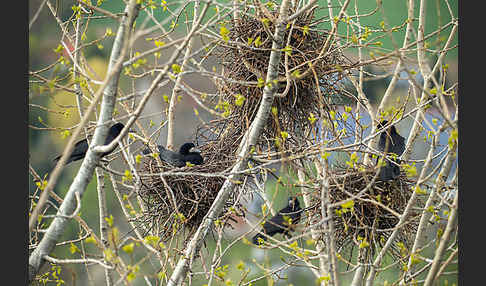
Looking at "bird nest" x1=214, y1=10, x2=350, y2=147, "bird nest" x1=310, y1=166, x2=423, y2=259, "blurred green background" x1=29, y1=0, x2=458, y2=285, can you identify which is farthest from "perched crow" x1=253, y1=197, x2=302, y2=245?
"blurred green background" x1=29, y1=0, x2=458, y2=285

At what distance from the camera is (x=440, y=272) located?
55.2 inches

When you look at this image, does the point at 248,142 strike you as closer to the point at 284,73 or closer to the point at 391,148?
the point at 284,73

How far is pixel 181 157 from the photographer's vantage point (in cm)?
218

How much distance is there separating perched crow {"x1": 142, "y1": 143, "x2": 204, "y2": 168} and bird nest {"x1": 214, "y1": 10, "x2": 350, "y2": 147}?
0.23m

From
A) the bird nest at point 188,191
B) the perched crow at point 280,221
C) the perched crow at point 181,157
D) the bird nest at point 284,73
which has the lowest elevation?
the perched crow at point 280,221

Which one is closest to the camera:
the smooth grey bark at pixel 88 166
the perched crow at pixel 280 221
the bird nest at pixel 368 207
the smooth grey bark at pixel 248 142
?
the smooth grey bark at pixel 88 166

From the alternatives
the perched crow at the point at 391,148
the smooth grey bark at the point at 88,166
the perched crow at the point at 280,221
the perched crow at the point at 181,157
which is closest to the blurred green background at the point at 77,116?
the perched crow at the point at 280,221

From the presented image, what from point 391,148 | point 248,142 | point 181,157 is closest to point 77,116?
point 181,157

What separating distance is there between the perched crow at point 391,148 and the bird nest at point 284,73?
0.80 ft

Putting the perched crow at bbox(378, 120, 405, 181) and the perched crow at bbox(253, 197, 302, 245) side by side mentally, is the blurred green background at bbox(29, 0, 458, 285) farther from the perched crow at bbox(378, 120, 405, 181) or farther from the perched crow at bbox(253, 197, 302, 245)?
the perched crow at bbox(378, 120, 405, 181)

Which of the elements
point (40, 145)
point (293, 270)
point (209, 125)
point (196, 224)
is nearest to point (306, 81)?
point (209, 125)

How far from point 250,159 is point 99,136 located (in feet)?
1.85

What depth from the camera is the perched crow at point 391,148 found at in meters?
1.86

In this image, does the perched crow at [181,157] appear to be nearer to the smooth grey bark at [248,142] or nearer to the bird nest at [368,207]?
the smooth grey bark at [248,142]
